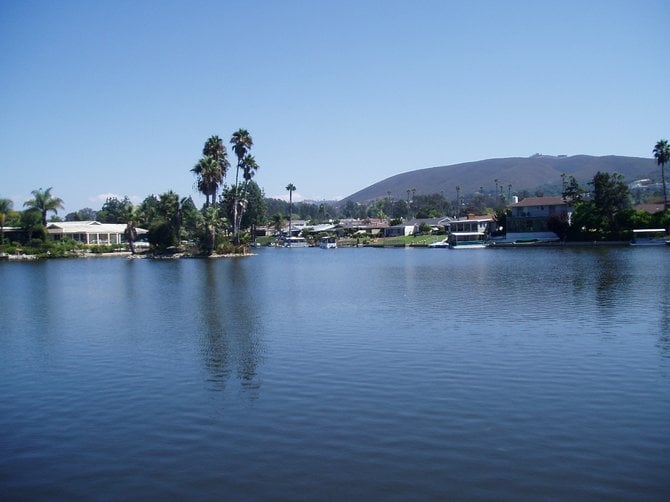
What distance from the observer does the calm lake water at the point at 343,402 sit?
32.7 ft

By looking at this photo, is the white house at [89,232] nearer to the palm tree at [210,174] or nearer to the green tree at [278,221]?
the palm tree at [210,174]

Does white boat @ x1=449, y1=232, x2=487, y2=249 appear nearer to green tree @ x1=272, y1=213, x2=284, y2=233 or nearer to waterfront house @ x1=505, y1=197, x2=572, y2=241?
waterfront house @ x1=505, y1=197, x2=572, y2=241

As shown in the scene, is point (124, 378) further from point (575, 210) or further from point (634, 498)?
point (575, 210)

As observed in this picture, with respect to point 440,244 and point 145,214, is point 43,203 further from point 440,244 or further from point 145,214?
point 440,244

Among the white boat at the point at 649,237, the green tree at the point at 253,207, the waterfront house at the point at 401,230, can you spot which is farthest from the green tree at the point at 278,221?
the white boat at the point at 649,237

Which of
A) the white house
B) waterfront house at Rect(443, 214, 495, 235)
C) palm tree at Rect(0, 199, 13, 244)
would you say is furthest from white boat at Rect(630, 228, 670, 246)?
palm tree at Rect(0, 199, 13, 244)

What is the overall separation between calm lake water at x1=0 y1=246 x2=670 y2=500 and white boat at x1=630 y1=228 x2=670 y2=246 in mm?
63418

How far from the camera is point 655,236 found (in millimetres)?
89875

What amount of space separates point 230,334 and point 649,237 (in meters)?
85.1

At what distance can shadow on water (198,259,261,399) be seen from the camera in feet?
56.9

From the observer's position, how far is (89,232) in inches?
4257

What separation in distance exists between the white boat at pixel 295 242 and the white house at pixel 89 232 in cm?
4517

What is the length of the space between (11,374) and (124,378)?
3.98 m

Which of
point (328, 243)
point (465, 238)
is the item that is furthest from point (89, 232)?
point (465, 238)
